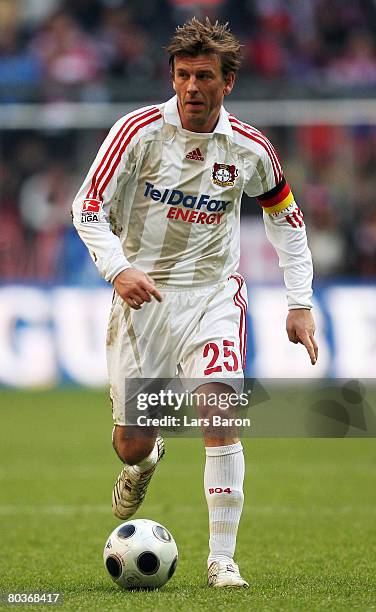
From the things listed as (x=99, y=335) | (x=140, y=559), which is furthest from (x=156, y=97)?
(x=140, y=559)

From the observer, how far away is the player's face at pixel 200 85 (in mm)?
5535

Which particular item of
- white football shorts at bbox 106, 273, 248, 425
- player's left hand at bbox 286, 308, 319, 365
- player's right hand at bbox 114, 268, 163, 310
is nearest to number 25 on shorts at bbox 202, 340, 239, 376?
white football shorts at bbox 106, 273, 248, 425

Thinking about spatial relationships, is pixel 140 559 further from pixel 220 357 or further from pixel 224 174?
pixel 224 174

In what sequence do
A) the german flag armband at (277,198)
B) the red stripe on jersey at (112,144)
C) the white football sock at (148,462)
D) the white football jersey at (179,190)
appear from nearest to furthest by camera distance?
the red stripe on jersey at (112,144) → the white football jersey at (179,190) → the german flag armband at (277,198) → the white football sock at (148,462)

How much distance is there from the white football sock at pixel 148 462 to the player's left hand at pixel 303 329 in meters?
0.95

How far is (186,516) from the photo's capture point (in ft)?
27.0

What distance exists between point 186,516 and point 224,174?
10.2 feet

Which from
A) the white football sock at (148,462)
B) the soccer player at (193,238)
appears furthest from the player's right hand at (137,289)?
the white football sock at (148,462)

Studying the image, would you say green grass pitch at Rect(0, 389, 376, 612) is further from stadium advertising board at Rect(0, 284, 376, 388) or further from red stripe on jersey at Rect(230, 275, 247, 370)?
red stripe on jersey at Rect(230, 275, 247, 370)

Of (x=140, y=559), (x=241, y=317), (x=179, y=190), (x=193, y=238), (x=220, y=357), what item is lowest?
(x=140, y=559)

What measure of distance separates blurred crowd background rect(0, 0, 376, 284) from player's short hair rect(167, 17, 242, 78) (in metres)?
9.55

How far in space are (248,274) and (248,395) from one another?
28.6 ft

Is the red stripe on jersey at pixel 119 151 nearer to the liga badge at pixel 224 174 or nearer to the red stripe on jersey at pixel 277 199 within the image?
the liga badge at pixel 224 174

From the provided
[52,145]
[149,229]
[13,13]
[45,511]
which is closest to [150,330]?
[149,229]
